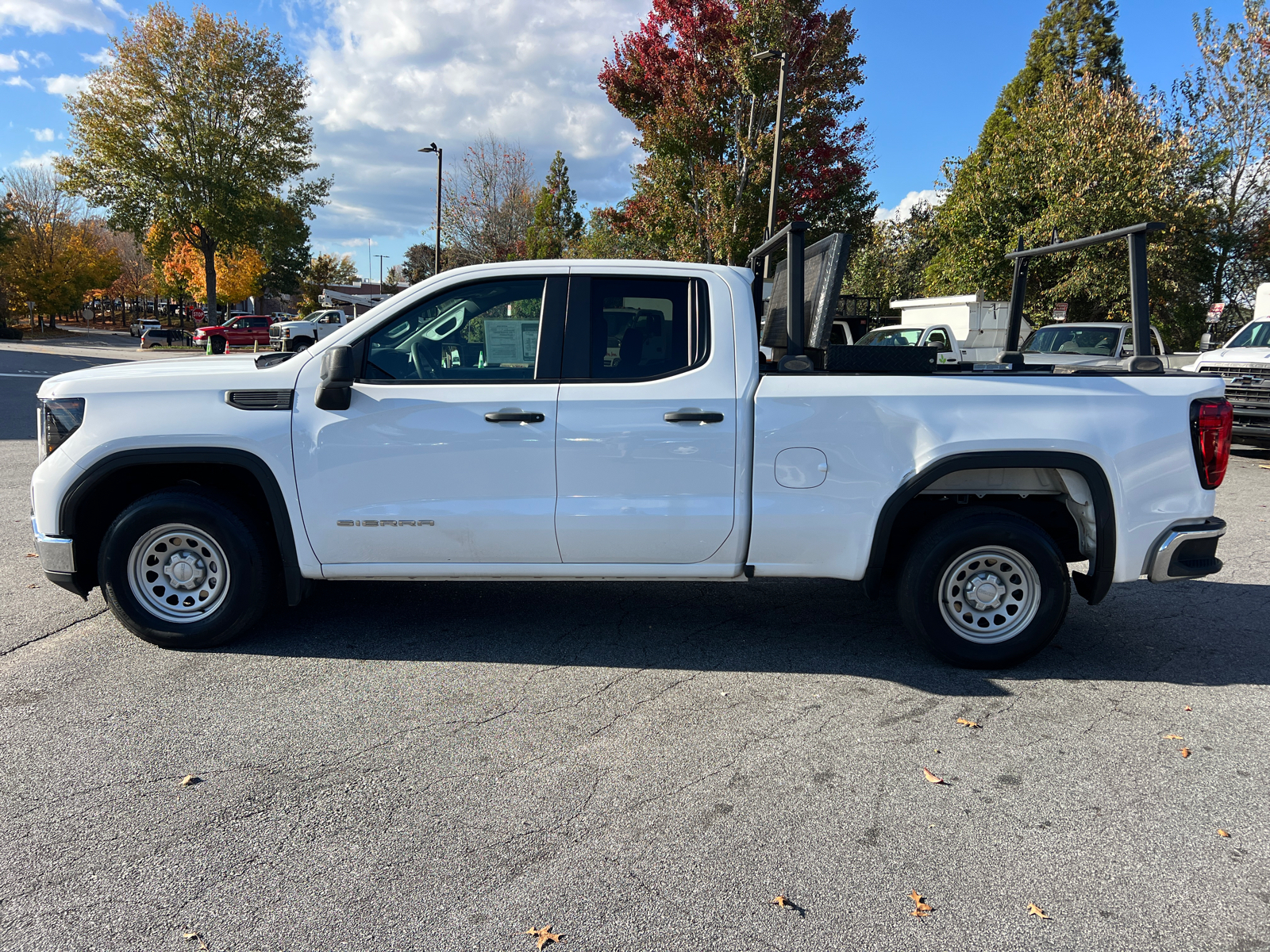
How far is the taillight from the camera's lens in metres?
4.09

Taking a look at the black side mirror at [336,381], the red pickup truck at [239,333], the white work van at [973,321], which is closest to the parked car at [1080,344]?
the white work van at [973,321]

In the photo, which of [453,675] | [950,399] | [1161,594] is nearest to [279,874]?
[453,675]

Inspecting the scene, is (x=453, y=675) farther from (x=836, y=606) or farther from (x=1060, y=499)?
(x=1060, y=499)

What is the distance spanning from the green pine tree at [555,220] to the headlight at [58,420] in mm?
31658

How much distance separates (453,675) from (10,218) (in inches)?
1914

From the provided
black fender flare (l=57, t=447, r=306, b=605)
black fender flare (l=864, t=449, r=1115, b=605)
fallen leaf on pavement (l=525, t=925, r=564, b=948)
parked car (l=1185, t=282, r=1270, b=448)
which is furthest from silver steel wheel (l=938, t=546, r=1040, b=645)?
parked car (l=1185, t=282, r=1270, b=448)

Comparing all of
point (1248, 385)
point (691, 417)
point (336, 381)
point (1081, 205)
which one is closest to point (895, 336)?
point (1248, 385)

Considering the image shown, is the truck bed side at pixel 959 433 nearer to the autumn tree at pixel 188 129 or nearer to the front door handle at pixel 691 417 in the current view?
the front door handle at pixel 691 417

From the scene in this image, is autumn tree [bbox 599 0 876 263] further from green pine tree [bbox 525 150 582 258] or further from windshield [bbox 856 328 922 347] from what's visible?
green pine tree [bbox 525 150 582 258]

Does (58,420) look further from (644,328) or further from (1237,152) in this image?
(1237,152)

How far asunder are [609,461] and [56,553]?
2.78 meters

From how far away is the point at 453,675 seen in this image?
4.20m

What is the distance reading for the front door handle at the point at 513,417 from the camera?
410 centimetres

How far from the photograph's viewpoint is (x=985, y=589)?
4340mm
